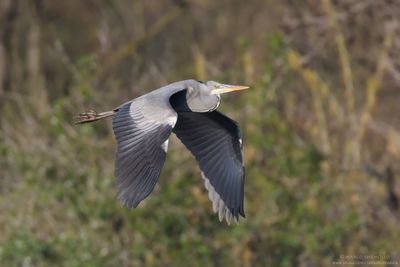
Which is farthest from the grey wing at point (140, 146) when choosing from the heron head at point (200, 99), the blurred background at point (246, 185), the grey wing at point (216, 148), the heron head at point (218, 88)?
the blurred background at point (246, 185)

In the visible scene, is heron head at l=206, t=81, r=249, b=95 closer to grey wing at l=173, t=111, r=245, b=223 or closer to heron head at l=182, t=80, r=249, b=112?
heron head at l=182, t=80, r=249, b=112

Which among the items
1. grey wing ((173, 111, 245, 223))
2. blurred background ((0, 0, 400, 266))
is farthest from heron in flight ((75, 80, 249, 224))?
blurred background ((0, 0, 400, 266))

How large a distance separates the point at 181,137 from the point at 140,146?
1.16 metres

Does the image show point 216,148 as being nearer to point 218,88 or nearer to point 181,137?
point 181,137

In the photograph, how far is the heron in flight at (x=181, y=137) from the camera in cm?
682

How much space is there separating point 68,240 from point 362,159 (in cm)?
296

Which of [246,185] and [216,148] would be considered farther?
[246,185]

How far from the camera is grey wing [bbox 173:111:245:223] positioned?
791cm

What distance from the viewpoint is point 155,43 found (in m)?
15.4

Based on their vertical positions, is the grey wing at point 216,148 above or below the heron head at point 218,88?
below

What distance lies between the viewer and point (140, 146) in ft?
23.0

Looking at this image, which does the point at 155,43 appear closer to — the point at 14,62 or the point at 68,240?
the point at 14,62

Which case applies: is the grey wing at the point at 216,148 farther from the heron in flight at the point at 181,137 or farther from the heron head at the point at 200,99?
the heron head at the point at 200,99

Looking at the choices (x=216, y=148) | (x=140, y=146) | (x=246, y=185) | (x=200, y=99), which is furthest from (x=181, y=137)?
(x=246, y=185)
